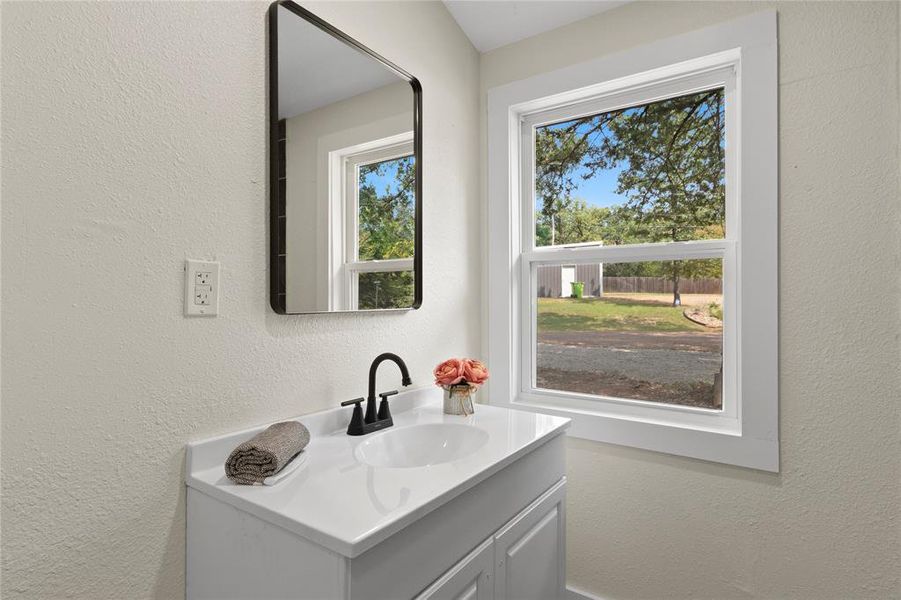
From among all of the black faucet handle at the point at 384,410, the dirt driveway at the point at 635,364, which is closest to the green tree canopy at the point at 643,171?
the dirt driveway at the point at 635,364

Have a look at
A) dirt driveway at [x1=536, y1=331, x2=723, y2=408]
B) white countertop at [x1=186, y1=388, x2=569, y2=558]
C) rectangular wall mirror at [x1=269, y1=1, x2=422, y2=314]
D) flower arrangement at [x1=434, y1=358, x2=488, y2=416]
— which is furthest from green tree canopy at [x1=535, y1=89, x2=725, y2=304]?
white countertop at [x1=186, y1=388, x2=569, y2=558]

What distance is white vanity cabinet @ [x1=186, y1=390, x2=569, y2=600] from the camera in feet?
2.60

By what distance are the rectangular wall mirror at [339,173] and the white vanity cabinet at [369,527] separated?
425 mm

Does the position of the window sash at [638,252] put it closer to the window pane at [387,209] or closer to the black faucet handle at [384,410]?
the window pane at [387,209]

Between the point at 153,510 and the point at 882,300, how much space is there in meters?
1.85

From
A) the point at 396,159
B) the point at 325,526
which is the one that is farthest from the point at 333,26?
the point at 325,526

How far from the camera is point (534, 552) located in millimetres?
1276

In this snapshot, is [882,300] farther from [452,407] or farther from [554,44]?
[554,44]

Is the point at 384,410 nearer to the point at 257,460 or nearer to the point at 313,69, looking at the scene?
the point at 257,460

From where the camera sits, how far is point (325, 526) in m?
0.78

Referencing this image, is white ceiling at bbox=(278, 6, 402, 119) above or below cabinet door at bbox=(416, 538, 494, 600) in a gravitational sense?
above

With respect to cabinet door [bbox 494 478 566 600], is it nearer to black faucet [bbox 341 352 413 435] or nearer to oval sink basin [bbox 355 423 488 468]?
oval sink basin [bbox 355 423 488 468]

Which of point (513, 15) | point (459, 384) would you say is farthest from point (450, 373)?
point (513, 15)

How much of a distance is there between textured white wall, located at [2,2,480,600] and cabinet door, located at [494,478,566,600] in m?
0.63
